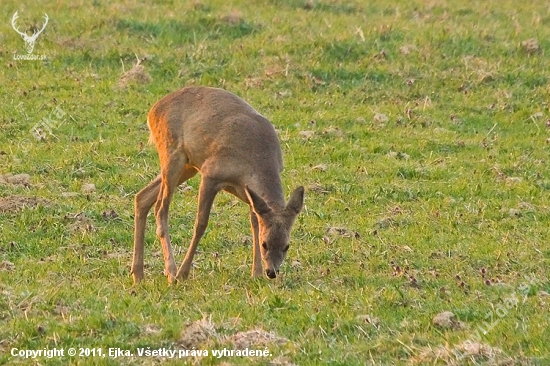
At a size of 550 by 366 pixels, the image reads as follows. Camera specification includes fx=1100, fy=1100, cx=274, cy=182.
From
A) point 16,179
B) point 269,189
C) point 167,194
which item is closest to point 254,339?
point 269,189

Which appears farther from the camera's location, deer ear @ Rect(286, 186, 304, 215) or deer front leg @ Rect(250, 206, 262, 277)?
deer front leg @ Rect(250, 206, 262, 277)

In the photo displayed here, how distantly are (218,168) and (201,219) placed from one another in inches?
17.7

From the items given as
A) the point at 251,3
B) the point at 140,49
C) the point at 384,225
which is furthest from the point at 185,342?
the point at 251,3

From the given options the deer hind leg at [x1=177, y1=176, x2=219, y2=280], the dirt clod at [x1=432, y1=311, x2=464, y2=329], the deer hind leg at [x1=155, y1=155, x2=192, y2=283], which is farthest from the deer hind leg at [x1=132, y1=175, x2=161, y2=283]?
the dirt clod at [x1=432, y1=311, x2=464, y2=329]

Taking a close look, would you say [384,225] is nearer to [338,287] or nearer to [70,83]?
[338,287]

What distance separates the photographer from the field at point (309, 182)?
7355mm

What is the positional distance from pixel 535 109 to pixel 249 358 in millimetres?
9494

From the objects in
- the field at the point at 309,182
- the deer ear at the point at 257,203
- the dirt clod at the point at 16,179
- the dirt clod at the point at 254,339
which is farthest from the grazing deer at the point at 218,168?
the dirt clod at the point at 16,179

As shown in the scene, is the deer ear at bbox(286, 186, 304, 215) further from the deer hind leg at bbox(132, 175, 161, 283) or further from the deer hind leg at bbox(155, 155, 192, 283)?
the deer hind leg at bbox(132, 175, 161, 283)

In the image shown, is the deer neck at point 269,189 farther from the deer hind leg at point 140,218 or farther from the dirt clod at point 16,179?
the dirt clod at point 16,179

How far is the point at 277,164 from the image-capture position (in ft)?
30.1

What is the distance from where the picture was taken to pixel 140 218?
963cm

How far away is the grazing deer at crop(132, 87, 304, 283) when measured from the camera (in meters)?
8.78

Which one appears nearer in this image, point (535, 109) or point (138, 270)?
point (138, 270)
